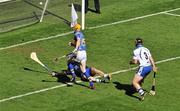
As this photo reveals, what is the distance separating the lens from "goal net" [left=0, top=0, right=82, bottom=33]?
32.1 metres

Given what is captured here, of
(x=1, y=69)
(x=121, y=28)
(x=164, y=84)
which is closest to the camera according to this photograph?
(x=164, y=84)

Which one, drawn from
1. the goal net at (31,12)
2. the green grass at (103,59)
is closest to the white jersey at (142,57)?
the green grass at (103,59)

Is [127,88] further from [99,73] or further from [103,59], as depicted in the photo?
[103,59]

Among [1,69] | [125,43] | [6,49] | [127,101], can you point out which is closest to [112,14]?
[125,43]

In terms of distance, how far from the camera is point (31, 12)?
33.8 m

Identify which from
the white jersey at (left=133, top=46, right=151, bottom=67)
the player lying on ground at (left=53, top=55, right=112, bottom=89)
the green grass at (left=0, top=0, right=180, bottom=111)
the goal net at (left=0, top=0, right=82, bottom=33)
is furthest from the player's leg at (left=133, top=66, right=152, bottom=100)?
the goal net at (left=0, top=0, right=82, bottom=33)

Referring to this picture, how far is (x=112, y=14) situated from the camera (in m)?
32.8

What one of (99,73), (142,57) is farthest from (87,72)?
(142,57)

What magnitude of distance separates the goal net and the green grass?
1.70 feet

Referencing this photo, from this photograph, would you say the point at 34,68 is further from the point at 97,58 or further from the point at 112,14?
the point at 112,14

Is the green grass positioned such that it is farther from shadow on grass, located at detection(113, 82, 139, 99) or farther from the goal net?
the goal net

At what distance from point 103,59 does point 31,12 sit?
921cm

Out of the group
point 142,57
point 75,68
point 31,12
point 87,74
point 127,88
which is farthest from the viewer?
point 31,12

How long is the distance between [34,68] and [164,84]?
5.69 m
